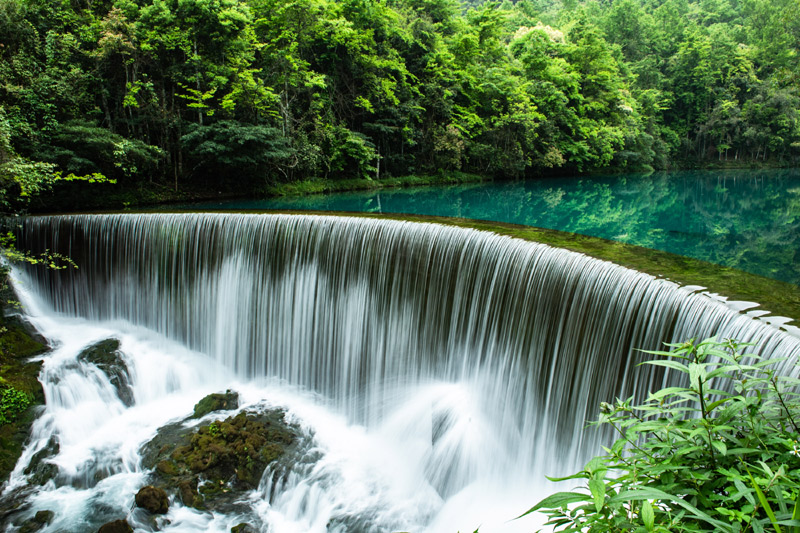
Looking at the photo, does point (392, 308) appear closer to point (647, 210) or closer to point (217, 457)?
point (217, 457)

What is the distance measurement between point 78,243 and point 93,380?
10.4 ft

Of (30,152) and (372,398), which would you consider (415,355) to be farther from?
(30,152)

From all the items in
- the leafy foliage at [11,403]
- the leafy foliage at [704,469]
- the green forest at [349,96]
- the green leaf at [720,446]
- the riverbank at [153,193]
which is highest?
the green forest at [349,96]

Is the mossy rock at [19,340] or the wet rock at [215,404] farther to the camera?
the mossy rock at [19,340]

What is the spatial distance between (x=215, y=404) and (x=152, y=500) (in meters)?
1.95

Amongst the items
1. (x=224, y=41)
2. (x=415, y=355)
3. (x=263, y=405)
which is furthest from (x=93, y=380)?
(x=224, y=41)

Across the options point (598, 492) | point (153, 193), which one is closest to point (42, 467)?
point (598, 492)

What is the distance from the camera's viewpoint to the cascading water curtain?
15.5ft

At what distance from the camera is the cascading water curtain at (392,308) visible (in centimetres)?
473

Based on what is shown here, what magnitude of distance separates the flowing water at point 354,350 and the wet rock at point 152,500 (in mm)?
125

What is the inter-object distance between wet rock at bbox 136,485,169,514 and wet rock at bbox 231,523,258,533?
85 cm

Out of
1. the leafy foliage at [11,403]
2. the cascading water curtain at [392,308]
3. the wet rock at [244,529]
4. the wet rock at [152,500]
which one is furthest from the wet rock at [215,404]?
the leafy foliage at [11,403]

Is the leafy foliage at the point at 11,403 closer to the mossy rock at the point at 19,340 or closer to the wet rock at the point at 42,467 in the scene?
the wet rock at the point at 42,467

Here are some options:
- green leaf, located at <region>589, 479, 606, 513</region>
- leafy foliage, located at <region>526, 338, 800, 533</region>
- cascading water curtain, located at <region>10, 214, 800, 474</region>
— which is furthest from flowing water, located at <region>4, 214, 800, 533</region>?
green leaf, located at <region>589, 479, 606, 513</region>
